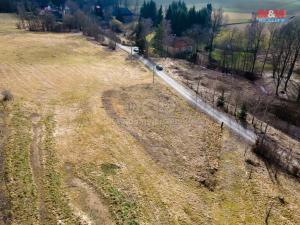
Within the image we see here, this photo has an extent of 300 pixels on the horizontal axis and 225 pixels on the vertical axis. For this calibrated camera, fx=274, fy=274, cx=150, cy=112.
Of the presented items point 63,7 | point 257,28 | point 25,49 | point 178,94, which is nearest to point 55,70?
point 25,49

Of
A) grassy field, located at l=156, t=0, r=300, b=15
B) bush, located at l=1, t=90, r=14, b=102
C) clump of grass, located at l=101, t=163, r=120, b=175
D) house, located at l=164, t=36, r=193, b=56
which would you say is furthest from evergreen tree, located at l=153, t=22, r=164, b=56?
grassy field, located at l=156, t=0, r=300, b=15

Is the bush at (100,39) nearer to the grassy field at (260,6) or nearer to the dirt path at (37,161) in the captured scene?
the dirt path at (37,161)

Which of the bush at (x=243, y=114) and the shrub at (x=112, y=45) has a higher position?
the shrub at (x=112, y=45)

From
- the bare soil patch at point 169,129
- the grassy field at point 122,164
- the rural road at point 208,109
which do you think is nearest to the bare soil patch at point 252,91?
the rural road at point 208,109

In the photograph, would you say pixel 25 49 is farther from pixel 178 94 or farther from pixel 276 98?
pixel 276 98

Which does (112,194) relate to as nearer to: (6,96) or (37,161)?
(37,161)
